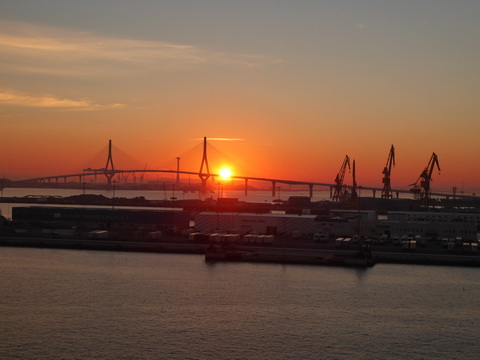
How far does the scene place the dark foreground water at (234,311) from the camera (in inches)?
384

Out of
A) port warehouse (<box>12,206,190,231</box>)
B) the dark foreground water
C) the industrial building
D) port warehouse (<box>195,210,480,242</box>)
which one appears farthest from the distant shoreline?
port warehouse (<box>12,206,190,231</box>)

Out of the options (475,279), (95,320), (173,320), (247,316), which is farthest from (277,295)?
(475,279)

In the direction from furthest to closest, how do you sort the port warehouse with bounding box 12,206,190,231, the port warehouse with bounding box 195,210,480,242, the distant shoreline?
1. the port warehouse with bounding box 12,206,190,231
2. the port warehouse with bounding box 195,210,480,242
3. the distant shoreline

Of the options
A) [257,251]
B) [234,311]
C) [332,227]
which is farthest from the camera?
[332,227]

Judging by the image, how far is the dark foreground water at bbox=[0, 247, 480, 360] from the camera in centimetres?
975

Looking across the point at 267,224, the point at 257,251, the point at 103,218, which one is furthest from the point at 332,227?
the point at 103,218

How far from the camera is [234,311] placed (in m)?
11.8

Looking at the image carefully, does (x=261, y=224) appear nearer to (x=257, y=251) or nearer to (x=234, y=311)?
(x=257, y=251)

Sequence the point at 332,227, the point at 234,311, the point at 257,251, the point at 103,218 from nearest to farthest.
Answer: the point at 234,311, the point at 257,251, the point at 332,227, the point at 103,218

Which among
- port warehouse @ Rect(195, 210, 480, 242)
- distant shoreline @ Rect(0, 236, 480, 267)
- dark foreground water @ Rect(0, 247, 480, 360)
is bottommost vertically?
dark foreground water @ Rect(0, 247, 480, 360)

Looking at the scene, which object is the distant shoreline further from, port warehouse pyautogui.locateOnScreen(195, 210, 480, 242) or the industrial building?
port warehouse pyautogui.locateOnScreen(195, 210, 480, 242)

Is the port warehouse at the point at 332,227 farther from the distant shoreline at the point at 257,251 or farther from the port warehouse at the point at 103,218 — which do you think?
the distant shoreline at the point at 257,251

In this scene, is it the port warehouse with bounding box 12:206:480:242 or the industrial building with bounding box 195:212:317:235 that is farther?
the industrial building with bounding box 195:212:317:235

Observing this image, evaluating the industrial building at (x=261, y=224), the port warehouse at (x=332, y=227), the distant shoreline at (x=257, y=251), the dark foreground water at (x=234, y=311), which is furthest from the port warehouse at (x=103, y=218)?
the dark foreground water at (x=234, y=311)
